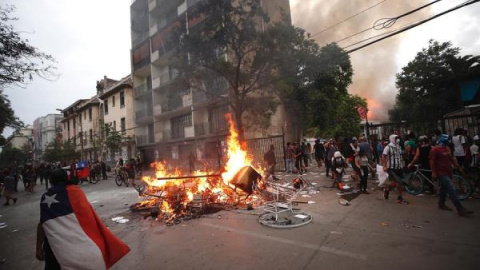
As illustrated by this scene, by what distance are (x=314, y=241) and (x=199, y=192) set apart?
4.95 metres

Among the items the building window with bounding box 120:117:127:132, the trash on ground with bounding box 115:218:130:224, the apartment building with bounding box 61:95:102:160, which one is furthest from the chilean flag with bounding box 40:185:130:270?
the apartment building with bounding box 61:95:102:160

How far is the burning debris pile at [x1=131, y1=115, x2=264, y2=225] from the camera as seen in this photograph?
25.1 feet

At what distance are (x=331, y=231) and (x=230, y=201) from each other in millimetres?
3807

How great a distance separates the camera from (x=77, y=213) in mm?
2918

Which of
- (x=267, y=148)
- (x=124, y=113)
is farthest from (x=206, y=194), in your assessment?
(x=124, y=113)

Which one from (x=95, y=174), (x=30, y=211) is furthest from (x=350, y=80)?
(x=30, y=211)

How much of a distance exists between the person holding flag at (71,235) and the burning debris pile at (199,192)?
390cm

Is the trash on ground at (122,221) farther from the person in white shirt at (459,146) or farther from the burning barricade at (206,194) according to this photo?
the person in white shirt at (459,146)

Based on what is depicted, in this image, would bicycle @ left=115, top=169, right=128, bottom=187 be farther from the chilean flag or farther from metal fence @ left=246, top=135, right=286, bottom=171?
the chilean flag

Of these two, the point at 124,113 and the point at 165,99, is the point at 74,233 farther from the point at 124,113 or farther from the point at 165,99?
the point at 124,113

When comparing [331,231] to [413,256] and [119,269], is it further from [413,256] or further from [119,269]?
[119,269]

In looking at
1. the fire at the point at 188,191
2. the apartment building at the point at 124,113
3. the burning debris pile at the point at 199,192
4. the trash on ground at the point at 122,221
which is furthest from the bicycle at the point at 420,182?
the apartment building at the point at 124,113

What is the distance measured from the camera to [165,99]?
20.4 meters

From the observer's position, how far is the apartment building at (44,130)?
219 ft
